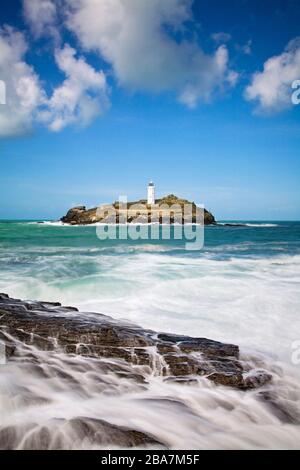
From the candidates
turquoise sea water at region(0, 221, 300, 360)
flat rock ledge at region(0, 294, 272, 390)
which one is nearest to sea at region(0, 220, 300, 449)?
turquoise sea water at region(0, 221, 300, 360)

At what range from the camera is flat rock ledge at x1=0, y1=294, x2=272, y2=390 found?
14.9ft

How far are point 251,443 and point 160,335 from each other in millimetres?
2552

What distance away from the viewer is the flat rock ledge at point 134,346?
455cm

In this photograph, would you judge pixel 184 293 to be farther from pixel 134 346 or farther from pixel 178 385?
pixel 178 385

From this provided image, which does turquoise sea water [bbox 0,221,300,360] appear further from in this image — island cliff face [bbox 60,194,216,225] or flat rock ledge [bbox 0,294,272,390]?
island cliff face [bbox 60,194,216,225]

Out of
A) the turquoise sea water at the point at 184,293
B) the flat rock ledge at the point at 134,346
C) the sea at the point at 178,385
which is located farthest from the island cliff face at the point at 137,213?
the flat rock ledge at the point at 134,346

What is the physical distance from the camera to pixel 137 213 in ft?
323

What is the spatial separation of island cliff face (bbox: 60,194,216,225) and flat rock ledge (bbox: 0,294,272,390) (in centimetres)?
9164

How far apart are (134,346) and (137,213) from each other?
9388cm

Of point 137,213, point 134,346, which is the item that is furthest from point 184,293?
Answer: point 137,213

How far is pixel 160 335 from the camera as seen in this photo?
18.7 ft

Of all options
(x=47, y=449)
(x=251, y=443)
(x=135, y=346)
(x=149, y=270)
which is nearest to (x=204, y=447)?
(x=251, y=443)

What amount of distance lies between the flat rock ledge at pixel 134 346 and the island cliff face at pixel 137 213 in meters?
91.6
